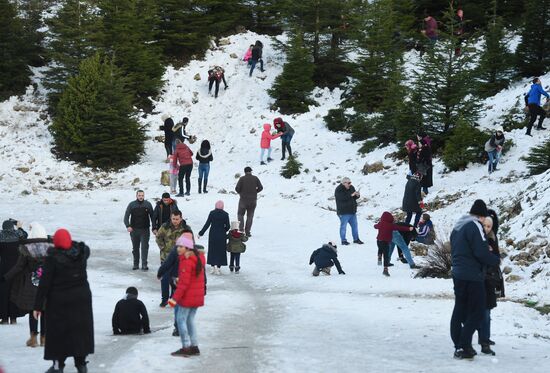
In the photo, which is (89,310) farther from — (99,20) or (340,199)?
(99,20)

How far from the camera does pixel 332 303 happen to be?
13.7 m

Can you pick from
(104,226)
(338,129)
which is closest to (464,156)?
(338,129)

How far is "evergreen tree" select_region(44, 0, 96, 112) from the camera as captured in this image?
35031mm

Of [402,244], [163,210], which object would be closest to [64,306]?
[163,210]

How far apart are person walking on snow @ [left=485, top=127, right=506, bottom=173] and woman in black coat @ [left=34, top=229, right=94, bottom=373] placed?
58.0 feet

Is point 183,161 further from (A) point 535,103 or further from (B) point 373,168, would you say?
(A) point 535,103

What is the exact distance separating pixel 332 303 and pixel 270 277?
12.6 ft

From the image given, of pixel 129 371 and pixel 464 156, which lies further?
pixel 464 156

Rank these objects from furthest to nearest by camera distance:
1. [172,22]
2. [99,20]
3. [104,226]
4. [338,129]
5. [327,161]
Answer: [172,22]
[99,20]
[338,129]
[327,161]
[104,226]

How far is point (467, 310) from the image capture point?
918cm

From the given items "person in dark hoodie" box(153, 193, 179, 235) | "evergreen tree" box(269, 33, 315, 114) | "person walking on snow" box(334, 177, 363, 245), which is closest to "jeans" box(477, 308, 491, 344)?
"person in dark hoodie" box(153, 193, 179, 235)

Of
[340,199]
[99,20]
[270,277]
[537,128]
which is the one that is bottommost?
[270,277]

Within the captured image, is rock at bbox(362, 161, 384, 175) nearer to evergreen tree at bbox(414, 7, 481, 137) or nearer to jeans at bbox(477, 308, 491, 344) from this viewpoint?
evergreen tree at bbox(414, 7, 481, 137)

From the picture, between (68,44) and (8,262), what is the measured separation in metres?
25.9
